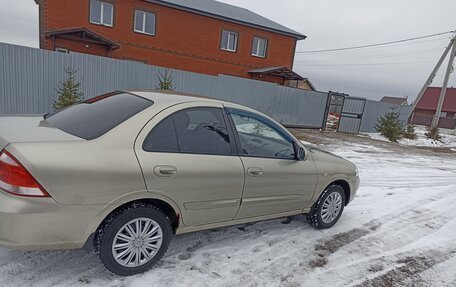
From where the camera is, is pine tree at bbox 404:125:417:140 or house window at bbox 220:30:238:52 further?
house window at bbox 220:30:238:52

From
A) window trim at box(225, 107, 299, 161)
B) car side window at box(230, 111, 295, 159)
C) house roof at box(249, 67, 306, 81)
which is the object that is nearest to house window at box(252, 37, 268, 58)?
house roof at box(249, 67, 306, 81)

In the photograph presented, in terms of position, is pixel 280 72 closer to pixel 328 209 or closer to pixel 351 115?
pixel 351 115

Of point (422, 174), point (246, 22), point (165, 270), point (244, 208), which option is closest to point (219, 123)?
point (244, 208)

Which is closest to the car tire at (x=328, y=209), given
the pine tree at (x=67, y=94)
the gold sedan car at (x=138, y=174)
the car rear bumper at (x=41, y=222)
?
the gold sedan car at (x=138, y=174)

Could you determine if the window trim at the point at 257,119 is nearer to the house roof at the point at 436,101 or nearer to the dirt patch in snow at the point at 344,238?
the dirt patch in snow at the point at 344,238

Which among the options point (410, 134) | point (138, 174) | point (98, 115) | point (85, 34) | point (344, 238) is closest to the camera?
point (138, 174)

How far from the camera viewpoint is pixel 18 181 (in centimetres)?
207

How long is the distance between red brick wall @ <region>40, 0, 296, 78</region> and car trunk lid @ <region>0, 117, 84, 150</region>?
1536 centimetres

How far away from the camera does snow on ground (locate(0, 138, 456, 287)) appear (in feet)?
8.64

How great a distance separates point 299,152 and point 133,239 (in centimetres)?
200

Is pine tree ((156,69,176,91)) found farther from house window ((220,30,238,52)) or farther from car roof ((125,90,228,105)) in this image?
house window ((220,30,238,52))

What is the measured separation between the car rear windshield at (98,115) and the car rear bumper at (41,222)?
57 centimetres

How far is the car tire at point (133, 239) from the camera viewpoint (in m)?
2.45

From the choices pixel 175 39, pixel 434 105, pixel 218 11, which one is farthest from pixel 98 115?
pixel 434 105
